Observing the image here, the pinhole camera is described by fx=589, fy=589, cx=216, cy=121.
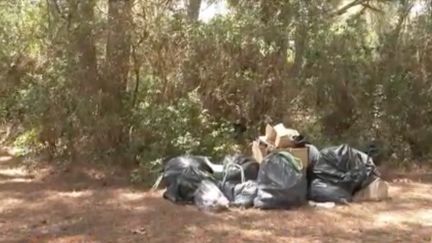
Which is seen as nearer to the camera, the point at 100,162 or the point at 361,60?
the point at 100,162

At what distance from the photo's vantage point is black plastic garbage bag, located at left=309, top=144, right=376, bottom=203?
226 inches

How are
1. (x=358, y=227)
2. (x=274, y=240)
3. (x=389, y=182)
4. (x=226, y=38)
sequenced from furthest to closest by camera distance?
(x=226, y=38)
(x=389, y=182)
(x=358, y=227)
(x=274, y=240)

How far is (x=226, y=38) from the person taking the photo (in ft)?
24.2

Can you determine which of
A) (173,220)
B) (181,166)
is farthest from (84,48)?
(173,220)

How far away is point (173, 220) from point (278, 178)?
1.07 m

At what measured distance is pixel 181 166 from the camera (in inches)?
229

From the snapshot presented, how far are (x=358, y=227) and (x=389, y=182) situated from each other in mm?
2020

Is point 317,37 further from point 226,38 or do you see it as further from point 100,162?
point 100,162

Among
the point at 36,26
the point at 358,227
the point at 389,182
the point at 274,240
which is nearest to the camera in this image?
the point at 274,240

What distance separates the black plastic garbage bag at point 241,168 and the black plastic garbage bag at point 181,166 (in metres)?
0.21

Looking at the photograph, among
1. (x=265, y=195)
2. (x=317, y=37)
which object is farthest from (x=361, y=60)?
(x=265, y=195)

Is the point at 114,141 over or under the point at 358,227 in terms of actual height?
over

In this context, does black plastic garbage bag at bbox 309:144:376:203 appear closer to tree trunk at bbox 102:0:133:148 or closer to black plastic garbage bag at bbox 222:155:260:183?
black plastic garbage bag at bbox 222:155:260:183

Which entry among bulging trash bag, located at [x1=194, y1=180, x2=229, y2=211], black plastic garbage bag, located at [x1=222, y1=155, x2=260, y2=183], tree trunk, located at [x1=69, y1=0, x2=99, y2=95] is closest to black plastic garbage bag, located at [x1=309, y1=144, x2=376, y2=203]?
black plastic garbage bag, located at [x1=222, y1=155, x2=260, y2=183]
